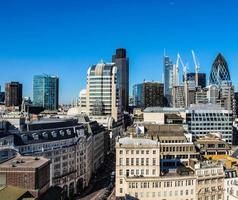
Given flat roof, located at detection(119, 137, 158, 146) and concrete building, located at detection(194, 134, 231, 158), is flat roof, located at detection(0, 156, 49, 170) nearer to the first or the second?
flat roof, located at detection(119, 137, 158, 146)

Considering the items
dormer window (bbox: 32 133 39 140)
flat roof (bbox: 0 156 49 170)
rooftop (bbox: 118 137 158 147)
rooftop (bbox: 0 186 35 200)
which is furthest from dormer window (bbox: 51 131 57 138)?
rooftop (bbox: 0 186 35 200)

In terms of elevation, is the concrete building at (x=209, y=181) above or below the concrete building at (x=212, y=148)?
below

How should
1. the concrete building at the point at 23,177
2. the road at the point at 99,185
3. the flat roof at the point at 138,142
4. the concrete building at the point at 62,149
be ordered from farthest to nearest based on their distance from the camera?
the road at the point at 99,185
the concrete building at the point at 62,149
the flat roof at the point at 138,142
the concrete building at the point at 23,177

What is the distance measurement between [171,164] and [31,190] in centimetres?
6625

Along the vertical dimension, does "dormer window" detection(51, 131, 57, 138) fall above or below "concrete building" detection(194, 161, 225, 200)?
above

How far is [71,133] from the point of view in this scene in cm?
15438

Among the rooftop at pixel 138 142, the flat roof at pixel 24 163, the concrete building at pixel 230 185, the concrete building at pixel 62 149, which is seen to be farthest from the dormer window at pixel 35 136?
the concrete building at pixel 230 185

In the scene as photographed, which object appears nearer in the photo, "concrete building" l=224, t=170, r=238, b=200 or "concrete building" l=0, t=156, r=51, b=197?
"concrete building" l=0, t=156, r=51, b=197

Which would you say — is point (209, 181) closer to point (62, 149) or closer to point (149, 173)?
point (149, 173)

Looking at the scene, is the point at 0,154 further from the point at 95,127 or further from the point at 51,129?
the point at 95,127

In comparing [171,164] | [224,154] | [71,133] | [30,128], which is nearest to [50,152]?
[30,128]

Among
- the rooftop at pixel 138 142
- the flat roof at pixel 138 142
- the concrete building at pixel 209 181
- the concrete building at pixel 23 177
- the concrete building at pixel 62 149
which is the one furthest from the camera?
the concrete building at pixel 62 149

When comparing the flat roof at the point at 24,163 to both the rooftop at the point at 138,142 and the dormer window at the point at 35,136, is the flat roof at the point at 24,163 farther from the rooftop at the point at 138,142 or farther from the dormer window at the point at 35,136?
the dormer window at the point at 35,136

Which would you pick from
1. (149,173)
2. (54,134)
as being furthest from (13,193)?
(54,134)
